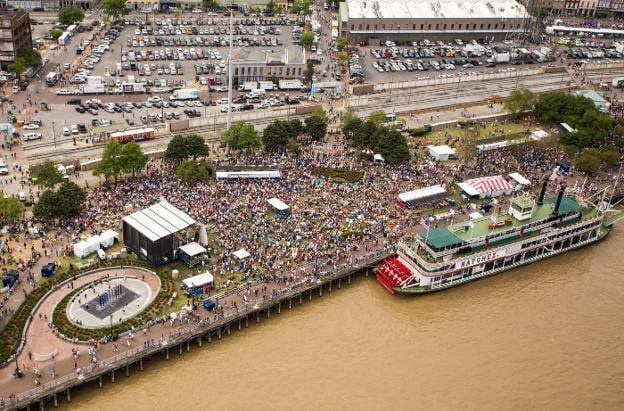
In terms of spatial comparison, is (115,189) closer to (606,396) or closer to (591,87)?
(606,396)

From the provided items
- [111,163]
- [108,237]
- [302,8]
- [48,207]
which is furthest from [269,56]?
[108,237]

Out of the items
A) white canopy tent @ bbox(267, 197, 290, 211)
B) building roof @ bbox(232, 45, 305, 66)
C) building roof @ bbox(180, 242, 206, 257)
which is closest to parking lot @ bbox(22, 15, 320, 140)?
building roof @ bbox(232, 45, 305, 66)

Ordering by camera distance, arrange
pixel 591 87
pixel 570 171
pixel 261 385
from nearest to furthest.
→ pixel 261 385 → pixel 570 171 → pixel 591 87

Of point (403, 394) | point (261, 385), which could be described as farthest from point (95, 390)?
point (403, 394)

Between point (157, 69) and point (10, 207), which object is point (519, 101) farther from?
point (10, 207)

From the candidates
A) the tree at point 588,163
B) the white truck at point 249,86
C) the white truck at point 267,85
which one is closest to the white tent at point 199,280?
the tree at point 588,163
